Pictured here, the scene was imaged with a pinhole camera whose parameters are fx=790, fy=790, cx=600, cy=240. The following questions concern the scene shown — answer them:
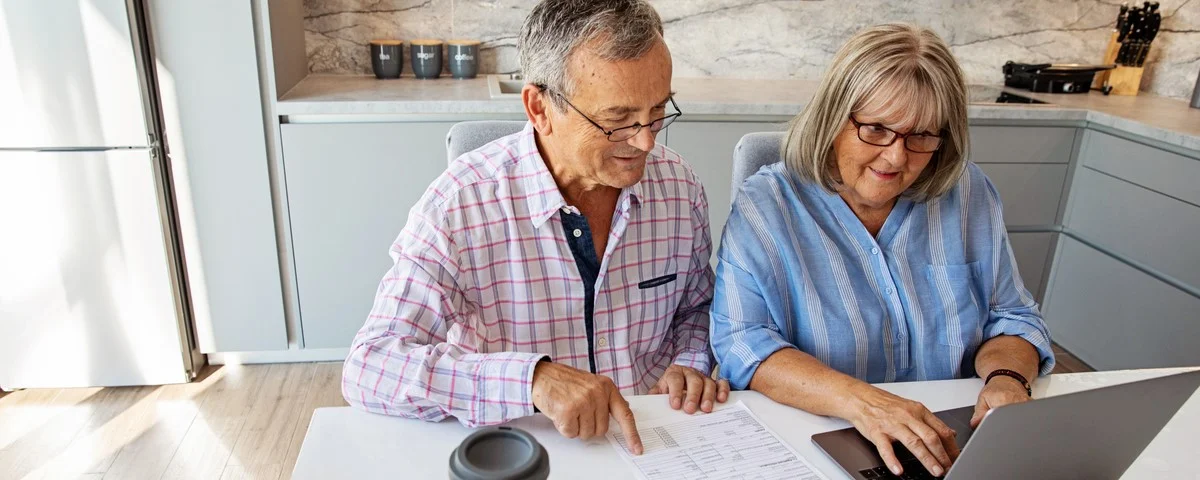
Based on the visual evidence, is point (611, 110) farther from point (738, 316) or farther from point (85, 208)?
point (85, 208)

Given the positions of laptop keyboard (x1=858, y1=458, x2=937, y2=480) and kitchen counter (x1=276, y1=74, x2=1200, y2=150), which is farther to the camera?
kitchen counter (x1=276, y1=74, x2=1200, y2=150)

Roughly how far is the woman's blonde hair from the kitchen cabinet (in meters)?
1.36

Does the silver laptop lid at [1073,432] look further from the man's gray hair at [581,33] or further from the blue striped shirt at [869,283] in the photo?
the man's gray hair at [581,33]

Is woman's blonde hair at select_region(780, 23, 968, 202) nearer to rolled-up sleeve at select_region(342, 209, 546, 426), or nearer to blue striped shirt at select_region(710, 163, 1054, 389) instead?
blue striped shirt at select_region(710, 163, 1054, 389)

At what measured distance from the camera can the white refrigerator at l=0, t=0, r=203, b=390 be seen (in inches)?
82.0

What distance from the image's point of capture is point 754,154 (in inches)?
60.1

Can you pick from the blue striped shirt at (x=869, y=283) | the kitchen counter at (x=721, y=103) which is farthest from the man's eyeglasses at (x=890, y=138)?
the kitchen counter at (x=721, y=103)

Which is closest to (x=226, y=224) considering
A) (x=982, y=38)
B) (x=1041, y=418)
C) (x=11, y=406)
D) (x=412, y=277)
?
(x=11, y=406)

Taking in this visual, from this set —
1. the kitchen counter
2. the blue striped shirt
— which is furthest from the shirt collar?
the kitchen counter

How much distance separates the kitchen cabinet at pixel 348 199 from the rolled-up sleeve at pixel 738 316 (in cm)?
131

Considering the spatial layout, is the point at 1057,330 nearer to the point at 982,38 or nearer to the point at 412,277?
the point at 982,38

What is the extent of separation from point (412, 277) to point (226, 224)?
1482 millimetres

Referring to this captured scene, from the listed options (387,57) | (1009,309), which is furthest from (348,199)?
(1009,309)

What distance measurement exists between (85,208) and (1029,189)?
3.02m
